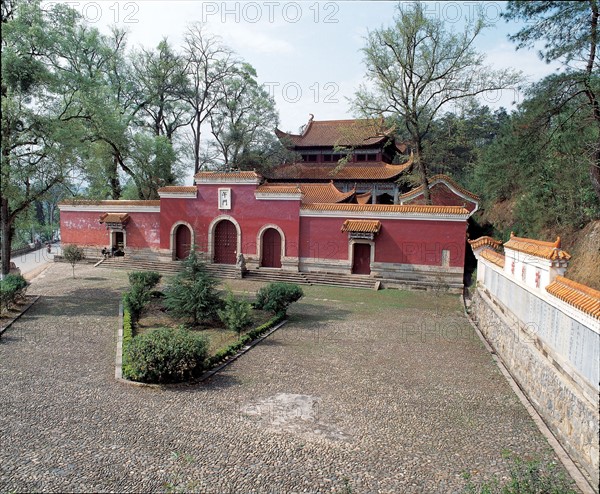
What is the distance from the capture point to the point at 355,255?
19438 millimetres

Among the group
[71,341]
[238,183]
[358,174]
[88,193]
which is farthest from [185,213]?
[71,341]

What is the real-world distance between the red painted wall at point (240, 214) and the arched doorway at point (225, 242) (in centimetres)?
52

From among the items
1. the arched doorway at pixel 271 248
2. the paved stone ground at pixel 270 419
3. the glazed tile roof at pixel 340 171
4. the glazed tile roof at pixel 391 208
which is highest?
the glazed tile roof at pixel 340 171

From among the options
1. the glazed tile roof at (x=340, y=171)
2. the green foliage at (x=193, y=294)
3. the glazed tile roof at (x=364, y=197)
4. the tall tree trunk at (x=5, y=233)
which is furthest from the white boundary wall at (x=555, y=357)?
the glazed tile roof at (x=340, y=171)

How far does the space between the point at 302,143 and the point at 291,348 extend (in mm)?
22307

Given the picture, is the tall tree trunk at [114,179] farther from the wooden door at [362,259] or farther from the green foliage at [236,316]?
the green foliage at [236,316]

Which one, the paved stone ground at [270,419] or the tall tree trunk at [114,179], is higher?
the tall tree trunk at [114,179]

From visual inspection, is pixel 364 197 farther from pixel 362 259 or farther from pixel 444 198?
pixel 362 259

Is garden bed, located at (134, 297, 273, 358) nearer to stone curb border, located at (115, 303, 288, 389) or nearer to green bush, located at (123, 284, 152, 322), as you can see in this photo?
green bush, located at (123, 284, 152, 322)

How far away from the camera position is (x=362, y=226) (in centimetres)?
1883

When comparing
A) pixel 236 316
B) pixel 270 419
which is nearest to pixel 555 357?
pixel 270 419

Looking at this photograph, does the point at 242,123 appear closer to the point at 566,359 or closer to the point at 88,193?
the point at 88,193

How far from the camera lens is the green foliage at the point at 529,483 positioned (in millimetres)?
4055

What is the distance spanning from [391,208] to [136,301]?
37.8 ft
